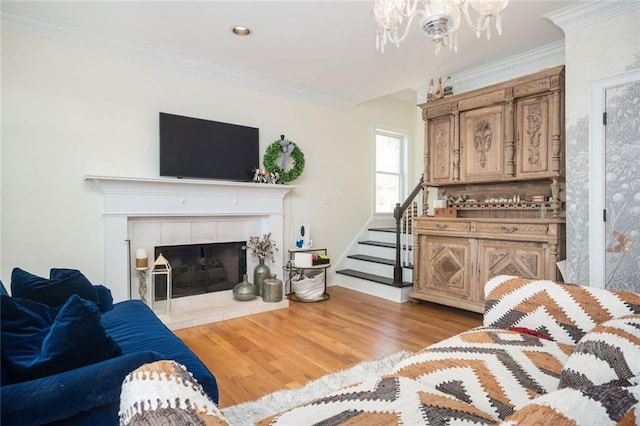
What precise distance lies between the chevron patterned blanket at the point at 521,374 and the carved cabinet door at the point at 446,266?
1.72 meters

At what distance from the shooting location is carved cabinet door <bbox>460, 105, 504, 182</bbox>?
353 cm

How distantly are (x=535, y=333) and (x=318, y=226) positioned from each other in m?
3.34

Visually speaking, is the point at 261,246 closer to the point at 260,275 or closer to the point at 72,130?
the point at 260,275

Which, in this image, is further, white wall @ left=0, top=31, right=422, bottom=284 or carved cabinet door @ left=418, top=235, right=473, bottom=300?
carved cabinet door @ left=418, top=235, right=473, bottom=300

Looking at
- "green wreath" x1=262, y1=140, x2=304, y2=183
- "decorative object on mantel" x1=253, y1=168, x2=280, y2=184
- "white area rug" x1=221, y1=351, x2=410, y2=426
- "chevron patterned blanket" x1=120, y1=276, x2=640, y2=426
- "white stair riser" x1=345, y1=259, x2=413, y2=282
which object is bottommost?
"white area rug" x1=221, y1=351, x2=410, y2=426

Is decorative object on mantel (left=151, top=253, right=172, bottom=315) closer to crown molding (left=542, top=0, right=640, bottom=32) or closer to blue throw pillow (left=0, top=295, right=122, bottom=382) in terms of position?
blue throw pillow (left=0, top=295, right=122, bottom=382)

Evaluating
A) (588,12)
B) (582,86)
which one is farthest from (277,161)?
(588,12)

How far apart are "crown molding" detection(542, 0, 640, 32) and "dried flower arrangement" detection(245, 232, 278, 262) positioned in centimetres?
338

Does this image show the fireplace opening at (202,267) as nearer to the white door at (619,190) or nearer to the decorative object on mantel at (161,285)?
the decorative object on mantel at (161,285)

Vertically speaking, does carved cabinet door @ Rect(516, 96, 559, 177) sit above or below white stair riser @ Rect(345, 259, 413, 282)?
above

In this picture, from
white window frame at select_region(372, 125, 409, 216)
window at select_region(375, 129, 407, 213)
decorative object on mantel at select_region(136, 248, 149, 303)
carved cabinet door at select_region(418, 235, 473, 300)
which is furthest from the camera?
window at select_region(375, 129, 407, 213)

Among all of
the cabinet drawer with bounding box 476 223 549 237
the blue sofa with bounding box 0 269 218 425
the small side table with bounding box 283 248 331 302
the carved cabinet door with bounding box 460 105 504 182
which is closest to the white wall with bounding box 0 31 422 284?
the small side table with bounding box 283 248 331 302

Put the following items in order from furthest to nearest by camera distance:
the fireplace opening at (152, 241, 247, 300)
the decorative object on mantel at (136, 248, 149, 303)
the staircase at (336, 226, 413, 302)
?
1. the staircase at (336, 226, 413, 302)
2. the fireplace opening at (152, 241, 247, 300)
3. the decorative object on mantel at (136, 248, 149, 303)

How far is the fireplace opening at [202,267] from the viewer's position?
12.5 ft
